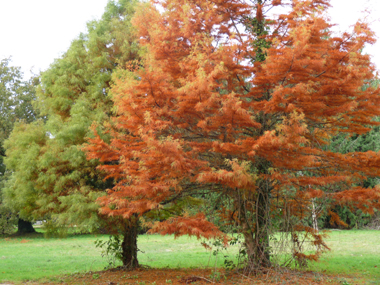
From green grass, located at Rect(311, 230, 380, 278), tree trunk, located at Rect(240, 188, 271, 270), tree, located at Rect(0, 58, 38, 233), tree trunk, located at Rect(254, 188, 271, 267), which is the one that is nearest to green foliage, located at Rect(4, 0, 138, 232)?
tree trunk, located at Rect(240, 188, 271, 270)

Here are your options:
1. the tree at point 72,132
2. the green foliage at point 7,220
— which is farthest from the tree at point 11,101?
the tree at point 72,132

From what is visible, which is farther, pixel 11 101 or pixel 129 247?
pixel 11 101

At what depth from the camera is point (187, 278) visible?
27.9 ft

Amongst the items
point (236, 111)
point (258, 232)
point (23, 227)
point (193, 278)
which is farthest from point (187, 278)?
point (23, 227)

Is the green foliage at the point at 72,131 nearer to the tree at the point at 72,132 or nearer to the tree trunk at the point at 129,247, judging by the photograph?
the tree at the point at 72,132

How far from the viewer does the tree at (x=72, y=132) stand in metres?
9.28

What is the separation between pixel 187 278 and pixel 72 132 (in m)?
5.04

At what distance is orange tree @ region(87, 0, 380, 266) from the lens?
616 cm

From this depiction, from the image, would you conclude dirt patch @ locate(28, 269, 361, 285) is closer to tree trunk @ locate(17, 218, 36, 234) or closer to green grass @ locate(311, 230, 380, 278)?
green grass @ locate(311, 230, 380, 278)

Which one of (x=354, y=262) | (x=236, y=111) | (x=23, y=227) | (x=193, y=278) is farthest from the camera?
(x=23, y=227)

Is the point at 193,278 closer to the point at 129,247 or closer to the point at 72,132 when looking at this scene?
the point at 129,247

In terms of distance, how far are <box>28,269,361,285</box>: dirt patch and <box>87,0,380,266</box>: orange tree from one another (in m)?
0.59

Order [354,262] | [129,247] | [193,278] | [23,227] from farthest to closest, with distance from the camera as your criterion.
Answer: [23,227] < [354,262] < [129,247] < [193,278]

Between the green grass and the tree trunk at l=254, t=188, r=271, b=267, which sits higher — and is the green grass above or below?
below
